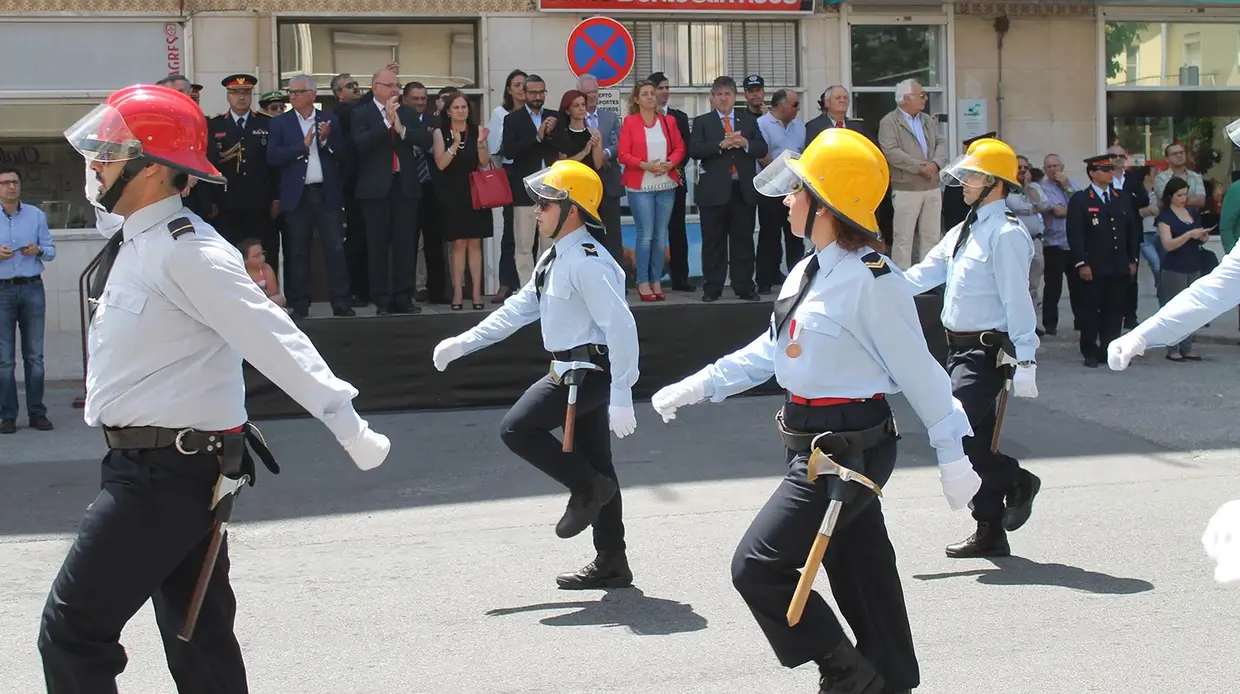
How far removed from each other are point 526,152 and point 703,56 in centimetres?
412

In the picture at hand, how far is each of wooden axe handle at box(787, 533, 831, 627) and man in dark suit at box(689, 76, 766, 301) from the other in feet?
29.1

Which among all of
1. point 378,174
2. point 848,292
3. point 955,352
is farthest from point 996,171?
point 378,174

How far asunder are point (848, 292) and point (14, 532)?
18.3ft

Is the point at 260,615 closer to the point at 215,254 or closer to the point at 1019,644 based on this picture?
the point at 215,254

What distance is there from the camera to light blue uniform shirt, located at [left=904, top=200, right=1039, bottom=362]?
6.88m

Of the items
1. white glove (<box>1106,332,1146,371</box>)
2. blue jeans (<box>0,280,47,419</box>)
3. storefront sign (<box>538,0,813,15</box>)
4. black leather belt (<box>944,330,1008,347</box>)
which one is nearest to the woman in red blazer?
storefront sign (<box>538,0,813,15</box>)

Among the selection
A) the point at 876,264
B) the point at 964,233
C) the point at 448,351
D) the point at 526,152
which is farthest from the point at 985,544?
the point at 526,152

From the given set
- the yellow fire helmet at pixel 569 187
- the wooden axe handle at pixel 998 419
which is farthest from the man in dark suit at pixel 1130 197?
the yellow fire helmet at pixel 569 187

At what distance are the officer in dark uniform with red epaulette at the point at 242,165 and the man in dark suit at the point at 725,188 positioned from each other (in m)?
3.83

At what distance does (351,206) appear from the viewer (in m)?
12.7

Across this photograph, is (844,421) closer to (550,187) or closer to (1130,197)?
(550,187)

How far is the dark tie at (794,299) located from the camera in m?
4.50

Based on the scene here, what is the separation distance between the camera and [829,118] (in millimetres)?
13406

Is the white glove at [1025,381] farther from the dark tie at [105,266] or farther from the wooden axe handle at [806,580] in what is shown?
the dark tie at [105,266]
